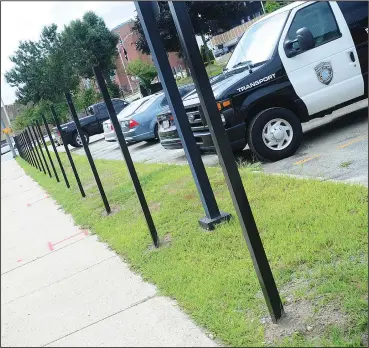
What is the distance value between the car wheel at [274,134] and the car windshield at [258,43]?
81 centimetres

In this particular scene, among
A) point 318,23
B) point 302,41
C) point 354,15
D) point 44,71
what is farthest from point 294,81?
point 44,71

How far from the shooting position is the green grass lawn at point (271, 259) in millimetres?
2479

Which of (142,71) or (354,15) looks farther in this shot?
(142,71)

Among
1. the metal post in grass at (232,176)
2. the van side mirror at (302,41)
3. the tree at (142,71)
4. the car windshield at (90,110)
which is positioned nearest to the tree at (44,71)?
the tree at (142,71)

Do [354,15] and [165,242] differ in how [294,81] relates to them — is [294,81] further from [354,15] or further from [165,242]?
[165,242]

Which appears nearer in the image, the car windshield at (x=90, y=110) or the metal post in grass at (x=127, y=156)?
the metal post in grass at (x=127, y=156)

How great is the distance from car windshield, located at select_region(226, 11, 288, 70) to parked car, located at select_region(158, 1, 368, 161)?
0.03m

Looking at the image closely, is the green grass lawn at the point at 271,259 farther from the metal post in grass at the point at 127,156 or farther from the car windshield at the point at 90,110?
the car windshield at the point at 90,110

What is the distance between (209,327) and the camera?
2684 mm

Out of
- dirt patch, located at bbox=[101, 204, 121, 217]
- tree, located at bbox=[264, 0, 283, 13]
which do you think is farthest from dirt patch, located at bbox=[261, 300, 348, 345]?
dirt patch, located at bbox=[101, 204, 121, 217]

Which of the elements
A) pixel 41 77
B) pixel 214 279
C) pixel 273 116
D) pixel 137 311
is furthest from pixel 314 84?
pixel 41 77

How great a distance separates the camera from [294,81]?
611 cm

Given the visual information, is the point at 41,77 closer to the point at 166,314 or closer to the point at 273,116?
the point at 273,116

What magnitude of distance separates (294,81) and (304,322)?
4.23 metres
